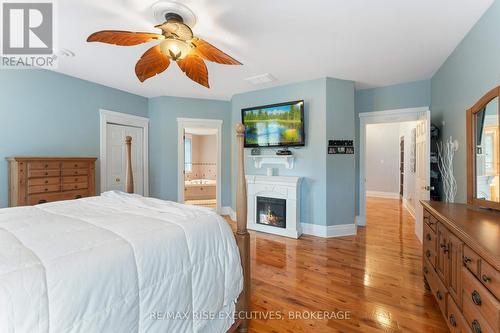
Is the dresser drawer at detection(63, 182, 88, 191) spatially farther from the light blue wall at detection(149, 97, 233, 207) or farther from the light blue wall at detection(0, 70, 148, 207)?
the light blue wall at detection(149, 97, 233, 207)

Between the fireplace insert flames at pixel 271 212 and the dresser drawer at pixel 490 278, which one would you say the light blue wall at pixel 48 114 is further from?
the dresser drawer at pixel 490 278

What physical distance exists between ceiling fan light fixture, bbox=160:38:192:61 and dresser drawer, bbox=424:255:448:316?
2.64m

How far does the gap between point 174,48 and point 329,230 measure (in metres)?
3.28

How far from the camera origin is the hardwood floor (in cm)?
176

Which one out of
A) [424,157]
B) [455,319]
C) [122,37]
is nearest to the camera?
[455,319]

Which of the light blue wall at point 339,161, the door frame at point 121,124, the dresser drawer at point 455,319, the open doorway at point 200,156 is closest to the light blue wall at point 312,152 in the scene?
the light blue wall at point 339,161

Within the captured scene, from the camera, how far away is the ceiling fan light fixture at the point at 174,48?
1804 mm

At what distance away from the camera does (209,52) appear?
2.02m

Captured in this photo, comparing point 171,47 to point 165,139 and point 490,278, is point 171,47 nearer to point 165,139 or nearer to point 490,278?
point 490,278

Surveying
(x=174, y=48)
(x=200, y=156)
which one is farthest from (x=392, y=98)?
(x=200, y=156)

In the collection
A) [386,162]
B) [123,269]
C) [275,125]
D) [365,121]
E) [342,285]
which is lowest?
[342,285]

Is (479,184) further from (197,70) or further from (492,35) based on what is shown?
(197,70)

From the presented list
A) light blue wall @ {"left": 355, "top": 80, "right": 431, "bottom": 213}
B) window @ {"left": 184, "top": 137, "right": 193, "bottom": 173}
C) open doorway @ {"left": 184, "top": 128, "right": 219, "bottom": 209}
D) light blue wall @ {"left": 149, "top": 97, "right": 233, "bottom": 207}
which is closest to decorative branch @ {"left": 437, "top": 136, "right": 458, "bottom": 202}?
light blue wall @ {"left": 355, "top": 80, "right": 431, "bottom": 213}

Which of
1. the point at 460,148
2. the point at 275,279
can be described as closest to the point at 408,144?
the point at 460,148
